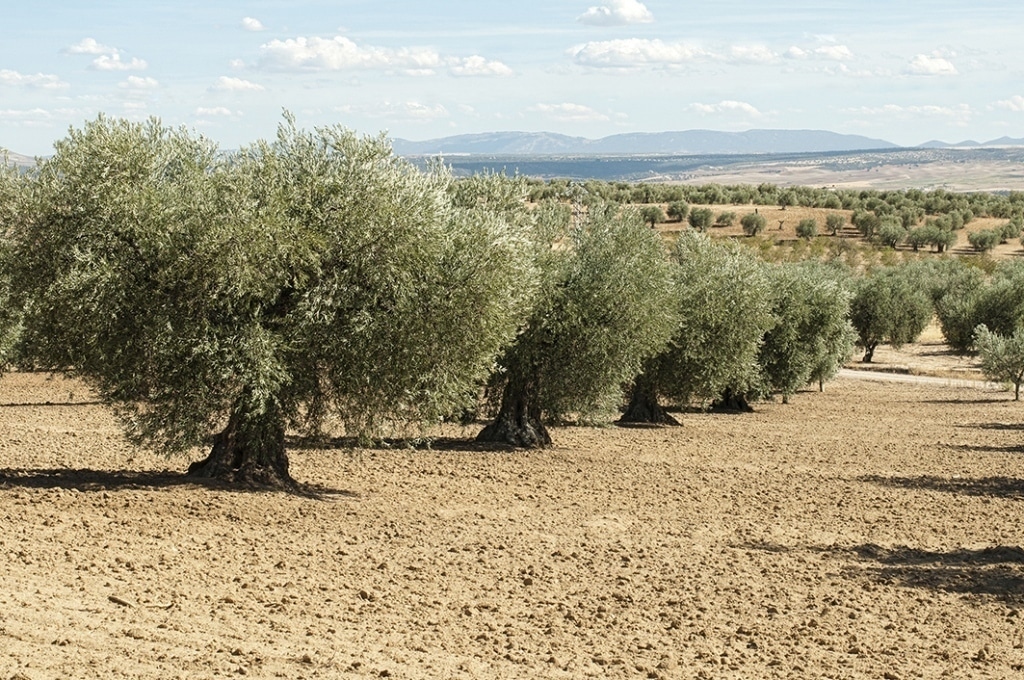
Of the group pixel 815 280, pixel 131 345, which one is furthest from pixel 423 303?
pixel 815 280

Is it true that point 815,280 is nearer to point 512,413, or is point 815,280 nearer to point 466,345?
point 512,413

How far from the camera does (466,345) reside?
20203 millimetres

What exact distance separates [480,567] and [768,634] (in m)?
4.25

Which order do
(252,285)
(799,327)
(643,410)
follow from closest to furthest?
(252,285)
(643,410)
(799,327)

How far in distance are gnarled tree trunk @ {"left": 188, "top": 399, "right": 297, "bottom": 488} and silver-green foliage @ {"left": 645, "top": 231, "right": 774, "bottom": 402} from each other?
709 inches

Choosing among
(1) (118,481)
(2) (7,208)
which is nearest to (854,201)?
(1) (118,481)

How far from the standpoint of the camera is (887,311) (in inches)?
2859

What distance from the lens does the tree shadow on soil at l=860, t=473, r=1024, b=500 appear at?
25.7m

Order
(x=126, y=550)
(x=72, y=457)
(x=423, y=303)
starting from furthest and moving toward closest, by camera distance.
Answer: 1. (x=72, y=457)
2. (x=423, y=303)
3. (x=126, y=550)

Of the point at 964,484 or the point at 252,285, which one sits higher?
the point at 252,285

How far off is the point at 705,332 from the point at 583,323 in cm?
1066

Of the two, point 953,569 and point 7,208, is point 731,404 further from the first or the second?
point 7,208

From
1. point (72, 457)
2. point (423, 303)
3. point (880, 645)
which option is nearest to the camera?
point (880, 645)

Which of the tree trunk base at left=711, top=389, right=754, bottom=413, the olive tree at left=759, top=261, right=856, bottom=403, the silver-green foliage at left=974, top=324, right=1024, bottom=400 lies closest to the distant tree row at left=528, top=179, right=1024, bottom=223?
the silver-green foliage at left=974, top=324, right=1024, bottom=400
